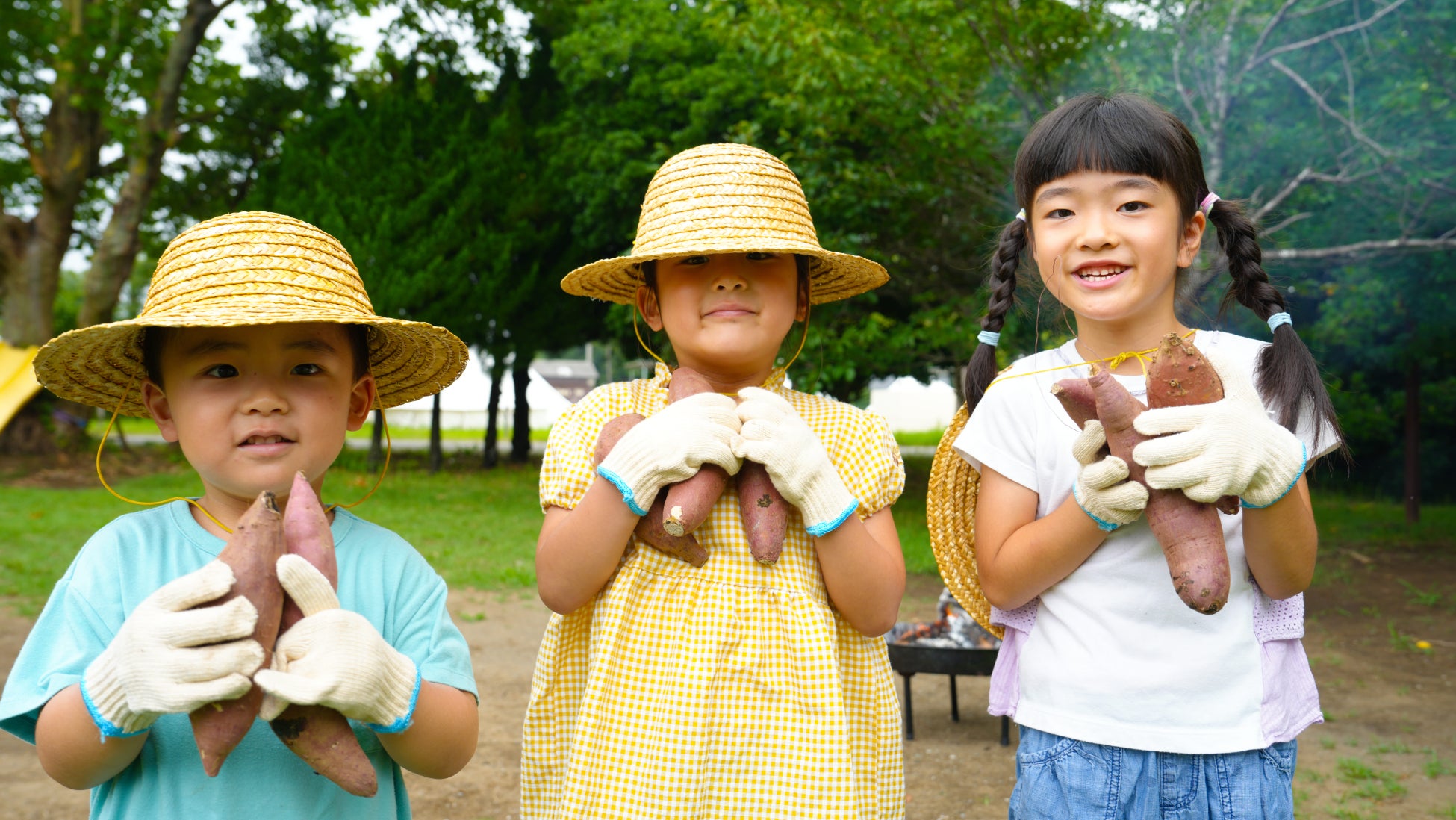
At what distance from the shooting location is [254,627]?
147 centimetres

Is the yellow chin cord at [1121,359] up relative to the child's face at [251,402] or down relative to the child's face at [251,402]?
up

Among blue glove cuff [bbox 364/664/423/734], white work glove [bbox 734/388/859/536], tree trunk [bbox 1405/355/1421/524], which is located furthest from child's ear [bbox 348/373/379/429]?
tree trunk [bbox 1405/355/1421/524]

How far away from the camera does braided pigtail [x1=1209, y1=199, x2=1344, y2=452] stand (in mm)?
1978

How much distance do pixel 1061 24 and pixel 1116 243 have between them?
7.77 meters

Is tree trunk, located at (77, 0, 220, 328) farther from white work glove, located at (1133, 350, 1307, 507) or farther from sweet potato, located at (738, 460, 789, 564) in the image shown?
white work glove, located at (1133, 350, 1307, 507)

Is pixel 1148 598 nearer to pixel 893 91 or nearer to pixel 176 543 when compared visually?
pixel 176 543

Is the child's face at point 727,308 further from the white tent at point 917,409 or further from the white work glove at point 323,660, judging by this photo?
the white tent at point 917,409

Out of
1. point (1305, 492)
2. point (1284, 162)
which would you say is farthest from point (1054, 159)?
point (1284, 162)

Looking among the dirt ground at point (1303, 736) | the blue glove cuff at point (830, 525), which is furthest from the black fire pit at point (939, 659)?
the blue glove cuff at point (830, 525)

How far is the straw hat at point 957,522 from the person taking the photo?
2.35 m

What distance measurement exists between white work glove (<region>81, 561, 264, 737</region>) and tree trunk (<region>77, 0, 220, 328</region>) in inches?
643

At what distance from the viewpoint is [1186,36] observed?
24.3 ft

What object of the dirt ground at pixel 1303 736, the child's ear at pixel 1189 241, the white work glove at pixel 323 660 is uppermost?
the child's ear at pixel 1189 241

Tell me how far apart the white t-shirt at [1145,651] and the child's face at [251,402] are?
4.59ft
